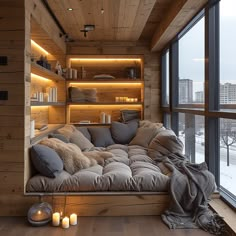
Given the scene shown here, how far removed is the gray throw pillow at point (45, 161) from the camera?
329 cm

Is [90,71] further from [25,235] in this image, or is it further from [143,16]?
[25,235]

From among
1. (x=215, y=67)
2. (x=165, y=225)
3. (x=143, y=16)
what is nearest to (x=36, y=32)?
(x=143, y=16)

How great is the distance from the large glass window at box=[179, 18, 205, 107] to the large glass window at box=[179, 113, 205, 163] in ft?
0.84

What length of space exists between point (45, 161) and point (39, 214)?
58 centimetres

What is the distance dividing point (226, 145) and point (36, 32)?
2.96 metres

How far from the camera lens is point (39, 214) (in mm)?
2961

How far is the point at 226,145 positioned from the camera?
3.21 m

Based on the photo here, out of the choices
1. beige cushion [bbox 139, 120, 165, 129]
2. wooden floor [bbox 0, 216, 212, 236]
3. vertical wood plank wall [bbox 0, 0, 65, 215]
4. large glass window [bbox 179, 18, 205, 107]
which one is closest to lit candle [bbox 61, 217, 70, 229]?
wooden floor [bbox 0, 216, 212, 236]

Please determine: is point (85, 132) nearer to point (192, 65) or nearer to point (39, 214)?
point (192, 65)

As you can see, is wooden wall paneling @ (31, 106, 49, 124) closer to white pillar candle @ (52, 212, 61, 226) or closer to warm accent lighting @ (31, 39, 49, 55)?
warm accent lighting @ (31, 39, 49, 55)

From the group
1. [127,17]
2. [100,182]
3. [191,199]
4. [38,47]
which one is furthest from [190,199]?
[38,47]

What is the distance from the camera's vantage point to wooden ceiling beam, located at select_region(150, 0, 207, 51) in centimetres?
359

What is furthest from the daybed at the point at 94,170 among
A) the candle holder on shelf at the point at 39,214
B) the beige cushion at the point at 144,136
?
the beige cushion at the point at 144,136

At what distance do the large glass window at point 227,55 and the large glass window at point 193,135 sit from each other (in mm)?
658
